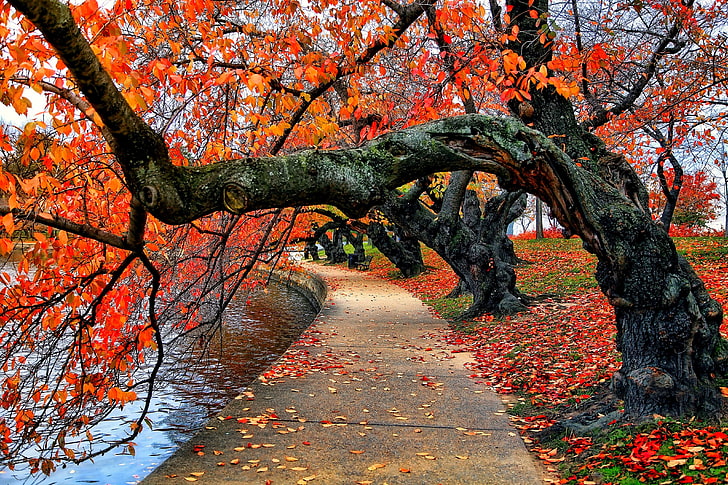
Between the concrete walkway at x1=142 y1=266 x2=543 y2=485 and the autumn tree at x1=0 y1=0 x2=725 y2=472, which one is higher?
the autumn tree at x1=0 y1=0 x2=725 y2=472

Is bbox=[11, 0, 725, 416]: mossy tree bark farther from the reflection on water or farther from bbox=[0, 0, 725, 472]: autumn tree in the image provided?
the reflection on water

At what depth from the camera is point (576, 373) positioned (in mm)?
8000

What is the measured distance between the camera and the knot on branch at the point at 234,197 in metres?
3.59

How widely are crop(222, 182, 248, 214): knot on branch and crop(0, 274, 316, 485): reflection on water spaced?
7.76ft

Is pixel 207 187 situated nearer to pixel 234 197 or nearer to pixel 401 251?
pixel 234 197

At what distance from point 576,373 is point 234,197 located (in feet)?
20.1

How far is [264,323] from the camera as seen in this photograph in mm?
17156

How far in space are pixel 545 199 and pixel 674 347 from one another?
1880 mm

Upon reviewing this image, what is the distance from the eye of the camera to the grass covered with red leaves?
15.3 ft

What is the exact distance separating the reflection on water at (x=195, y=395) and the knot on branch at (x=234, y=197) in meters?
2.36

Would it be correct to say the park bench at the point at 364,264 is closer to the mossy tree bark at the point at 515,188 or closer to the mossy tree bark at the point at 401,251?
the mossy tree bark at the point at 401,251

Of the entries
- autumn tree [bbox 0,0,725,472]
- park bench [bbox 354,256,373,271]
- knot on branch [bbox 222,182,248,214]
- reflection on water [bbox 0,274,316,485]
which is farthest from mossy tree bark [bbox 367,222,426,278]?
knot on branch [bbox 222,182,248,214]

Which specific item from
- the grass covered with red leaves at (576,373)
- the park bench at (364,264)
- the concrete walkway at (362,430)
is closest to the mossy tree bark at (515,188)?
the grass covered with red leaves at (576,373)

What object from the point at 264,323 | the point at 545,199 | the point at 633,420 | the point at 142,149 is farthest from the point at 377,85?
the point at 142,149
